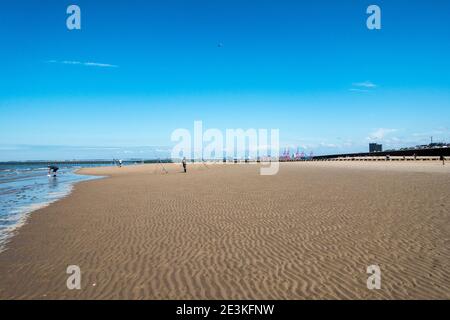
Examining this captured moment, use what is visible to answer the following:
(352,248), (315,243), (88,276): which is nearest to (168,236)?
(88,276)

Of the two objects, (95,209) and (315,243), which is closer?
(315,243)

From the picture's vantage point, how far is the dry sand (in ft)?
19.2

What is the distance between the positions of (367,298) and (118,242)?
665 centimetres

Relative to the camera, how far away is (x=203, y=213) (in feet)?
43.5

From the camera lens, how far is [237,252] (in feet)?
26.2

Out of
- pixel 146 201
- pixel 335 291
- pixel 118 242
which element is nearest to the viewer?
pixel 335 291

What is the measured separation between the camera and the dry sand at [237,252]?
5.84 metres

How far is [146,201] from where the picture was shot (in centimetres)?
1733

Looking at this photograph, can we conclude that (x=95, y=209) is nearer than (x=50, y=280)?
No

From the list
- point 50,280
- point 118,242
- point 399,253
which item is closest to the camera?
point 50,280

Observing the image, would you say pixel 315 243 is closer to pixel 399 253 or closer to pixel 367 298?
pixel 399 253
